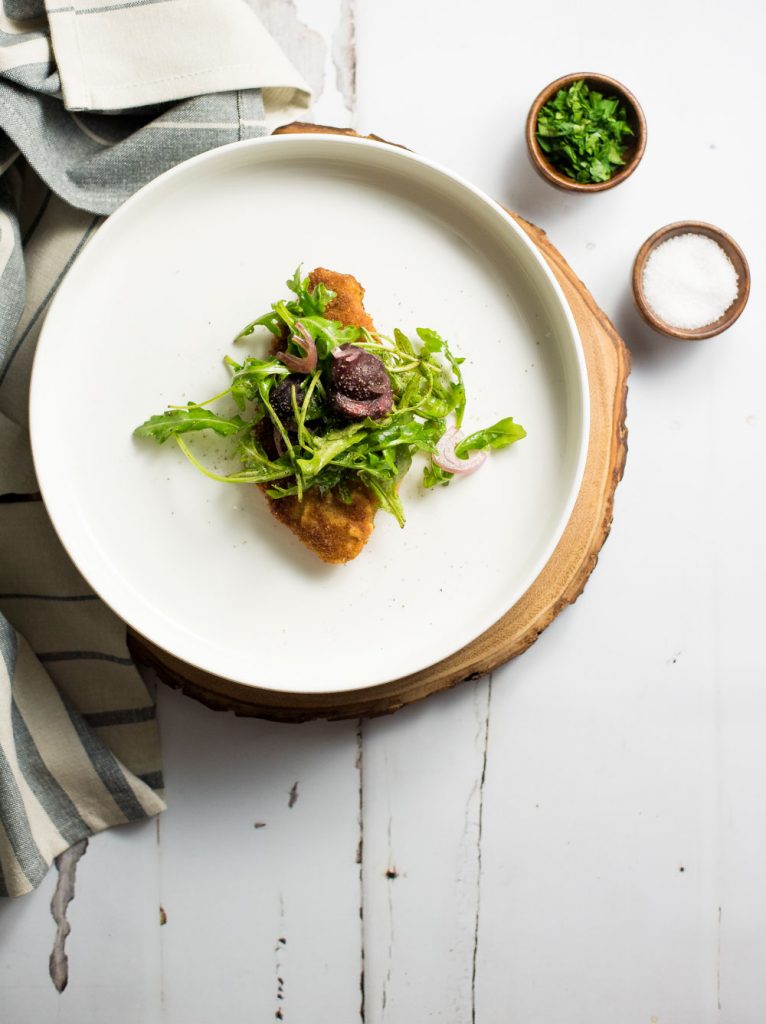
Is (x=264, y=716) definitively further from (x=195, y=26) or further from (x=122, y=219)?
(x=195, y=26)

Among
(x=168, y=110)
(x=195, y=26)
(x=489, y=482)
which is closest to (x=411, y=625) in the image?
(x=489, y=482)

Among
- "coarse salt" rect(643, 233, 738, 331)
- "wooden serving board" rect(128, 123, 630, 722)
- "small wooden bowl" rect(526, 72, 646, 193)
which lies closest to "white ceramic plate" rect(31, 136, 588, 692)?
"wooden serving board" rect(128, 123, 630, 722)

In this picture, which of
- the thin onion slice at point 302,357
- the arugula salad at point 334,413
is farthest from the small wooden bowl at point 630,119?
the thin onion slice at point 302,357

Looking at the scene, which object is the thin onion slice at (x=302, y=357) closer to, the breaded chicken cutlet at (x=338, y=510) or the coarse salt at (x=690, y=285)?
the breaded chicken cutlet at (x=338, y=510)

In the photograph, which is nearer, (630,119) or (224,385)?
(224,385)

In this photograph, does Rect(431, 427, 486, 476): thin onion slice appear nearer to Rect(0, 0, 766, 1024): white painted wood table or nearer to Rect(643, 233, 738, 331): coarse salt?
Rect(0, 0, 766, 1024): white painted wood table

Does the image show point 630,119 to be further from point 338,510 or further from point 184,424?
point 184,424

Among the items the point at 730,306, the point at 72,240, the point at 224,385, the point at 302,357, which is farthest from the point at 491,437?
the point at 72,240
